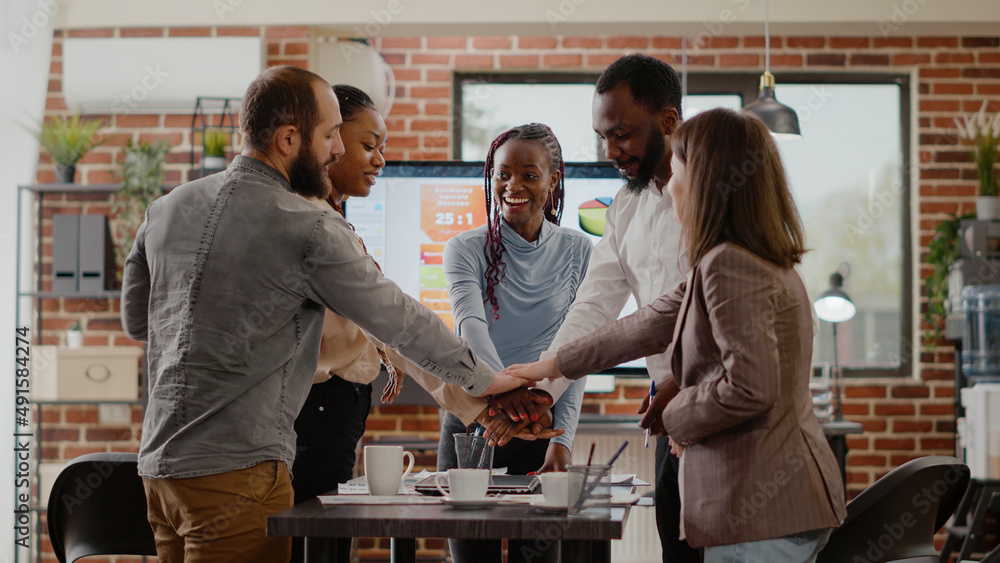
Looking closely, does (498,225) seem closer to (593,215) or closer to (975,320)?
(593,215)

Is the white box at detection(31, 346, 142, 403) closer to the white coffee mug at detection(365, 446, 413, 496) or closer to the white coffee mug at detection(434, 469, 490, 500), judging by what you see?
the white coffee mug at detection(365, 446, 413, 496)

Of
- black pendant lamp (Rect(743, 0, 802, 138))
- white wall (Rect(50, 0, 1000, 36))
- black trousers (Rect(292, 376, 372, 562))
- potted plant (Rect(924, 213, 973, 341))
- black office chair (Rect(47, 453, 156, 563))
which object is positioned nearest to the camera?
black trousers (Rect(292, 376, 372, 562))

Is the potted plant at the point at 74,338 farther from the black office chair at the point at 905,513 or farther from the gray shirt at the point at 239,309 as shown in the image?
the black office chair at the point at 905,513

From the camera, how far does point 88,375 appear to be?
3.71 metres

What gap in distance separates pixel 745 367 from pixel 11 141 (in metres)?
3.45

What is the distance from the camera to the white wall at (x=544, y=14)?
3.88m

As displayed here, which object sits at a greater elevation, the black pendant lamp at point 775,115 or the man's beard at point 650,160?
the black pendant lamp at point 775,115

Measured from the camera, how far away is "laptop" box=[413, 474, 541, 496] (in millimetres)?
1504

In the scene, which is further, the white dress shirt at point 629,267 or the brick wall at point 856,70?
the brick wall at point 856,70

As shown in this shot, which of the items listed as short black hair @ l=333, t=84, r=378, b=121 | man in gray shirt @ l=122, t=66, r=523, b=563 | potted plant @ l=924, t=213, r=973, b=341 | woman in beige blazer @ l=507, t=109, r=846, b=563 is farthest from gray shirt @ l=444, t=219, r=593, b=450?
potted plant @ l=924, t=213, r=973, b=341

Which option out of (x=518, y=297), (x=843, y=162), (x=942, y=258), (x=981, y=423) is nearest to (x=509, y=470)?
(x=518, y=297)

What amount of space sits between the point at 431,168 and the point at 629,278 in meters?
1.38

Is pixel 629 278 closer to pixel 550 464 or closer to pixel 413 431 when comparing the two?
pixel 550 464

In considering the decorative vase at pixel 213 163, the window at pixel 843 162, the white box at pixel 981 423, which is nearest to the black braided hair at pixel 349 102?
the decorative vase at pixel 213 163
